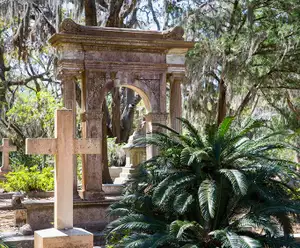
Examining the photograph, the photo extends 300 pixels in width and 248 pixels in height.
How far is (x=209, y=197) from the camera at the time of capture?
714 cm

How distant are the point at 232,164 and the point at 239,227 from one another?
950 millimetres

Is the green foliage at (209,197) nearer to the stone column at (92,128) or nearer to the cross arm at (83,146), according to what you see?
the cross arm at (83,146)

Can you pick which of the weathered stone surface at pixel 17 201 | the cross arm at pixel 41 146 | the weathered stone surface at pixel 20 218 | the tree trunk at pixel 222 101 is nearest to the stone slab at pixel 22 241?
the weathered stone surface at pixel 20 218

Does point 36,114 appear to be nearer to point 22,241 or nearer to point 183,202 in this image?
point 22,241

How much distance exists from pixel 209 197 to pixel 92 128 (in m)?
4.55

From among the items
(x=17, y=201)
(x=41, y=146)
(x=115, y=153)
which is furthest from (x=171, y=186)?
(x=115, y=153)

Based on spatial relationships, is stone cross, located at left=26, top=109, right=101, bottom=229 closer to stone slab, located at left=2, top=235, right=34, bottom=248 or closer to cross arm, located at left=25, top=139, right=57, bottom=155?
cross arm, located at left=25, top=139, right=57, bottom=155

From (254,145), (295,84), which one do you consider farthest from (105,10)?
(254,145)

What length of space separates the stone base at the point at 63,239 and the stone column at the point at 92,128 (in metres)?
4.19

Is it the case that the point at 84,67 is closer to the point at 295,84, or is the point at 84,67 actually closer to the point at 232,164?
the point at 232,164

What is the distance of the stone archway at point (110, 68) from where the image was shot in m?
11.2

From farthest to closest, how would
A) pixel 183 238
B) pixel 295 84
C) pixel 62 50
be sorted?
1. pixel 295 84
2. pixel 62 50
3. pixel 183 238

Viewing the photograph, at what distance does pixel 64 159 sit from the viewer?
6.96 meters

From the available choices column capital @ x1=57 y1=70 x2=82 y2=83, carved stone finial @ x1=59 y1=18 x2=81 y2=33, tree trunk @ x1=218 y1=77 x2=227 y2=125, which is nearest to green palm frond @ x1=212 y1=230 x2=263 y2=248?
column capital @ x1=57 y1=70 x2=82 y2=83
